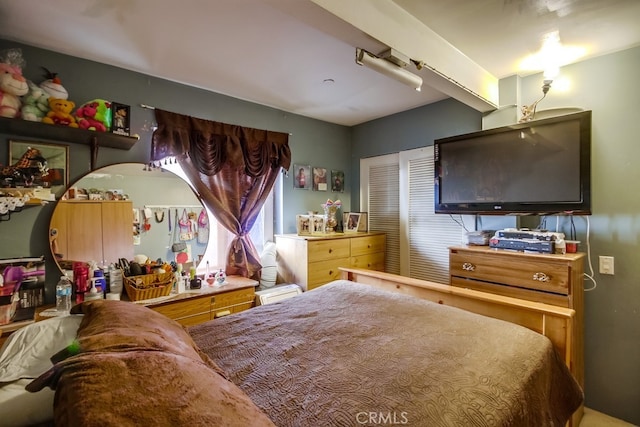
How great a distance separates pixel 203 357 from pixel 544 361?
1.33 meters

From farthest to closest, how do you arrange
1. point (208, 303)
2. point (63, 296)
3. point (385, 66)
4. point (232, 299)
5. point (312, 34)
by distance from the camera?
point (232, 299) → point (208, 303) → point (63, 296) → point (312, 34) → point (385, 66)

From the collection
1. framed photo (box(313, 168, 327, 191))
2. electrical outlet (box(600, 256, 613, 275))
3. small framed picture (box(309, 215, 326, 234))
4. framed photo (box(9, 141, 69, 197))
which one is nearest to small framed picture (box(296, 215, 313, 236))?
small framed picture (box(309, 215, 326, 234))

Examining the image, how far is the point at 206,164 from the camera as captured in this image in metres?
2.68

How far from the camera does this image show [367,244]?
3.35 metres

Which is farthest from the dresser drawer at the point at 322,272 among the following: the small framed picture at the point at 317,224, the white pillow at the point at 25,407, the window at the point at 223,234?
the white pillow at the point at 25,407

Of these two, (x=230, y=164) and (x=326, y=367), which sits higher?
(x=230, y=164)

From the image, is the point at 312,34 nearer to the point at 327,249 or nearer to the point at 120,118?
the point at 120,118

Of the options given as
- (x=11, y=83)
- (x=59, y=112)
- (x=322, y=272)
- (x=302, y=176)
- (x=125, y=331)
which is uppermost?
(x=11, y=83)

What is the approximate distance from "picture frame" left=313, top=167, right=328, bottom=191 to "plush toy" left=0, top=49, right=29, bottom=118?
2484 mm

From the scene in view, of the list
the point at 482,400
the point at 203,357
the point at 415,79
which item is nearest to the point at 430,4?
the point at 415,79

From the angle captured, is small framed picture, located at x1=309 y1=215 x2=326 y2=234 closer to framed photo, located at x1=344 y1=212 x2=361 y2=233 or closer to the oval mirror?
framed photo, located at x1=344 y1=212 x2=361 y2=233

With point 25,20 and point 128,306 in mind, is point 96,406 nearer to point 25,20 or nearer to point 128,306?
point 128,306

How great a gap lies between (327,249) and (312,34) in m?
1.88

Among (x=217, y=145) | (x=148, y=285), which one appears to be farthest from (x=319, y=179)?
(x=148, y=285)
